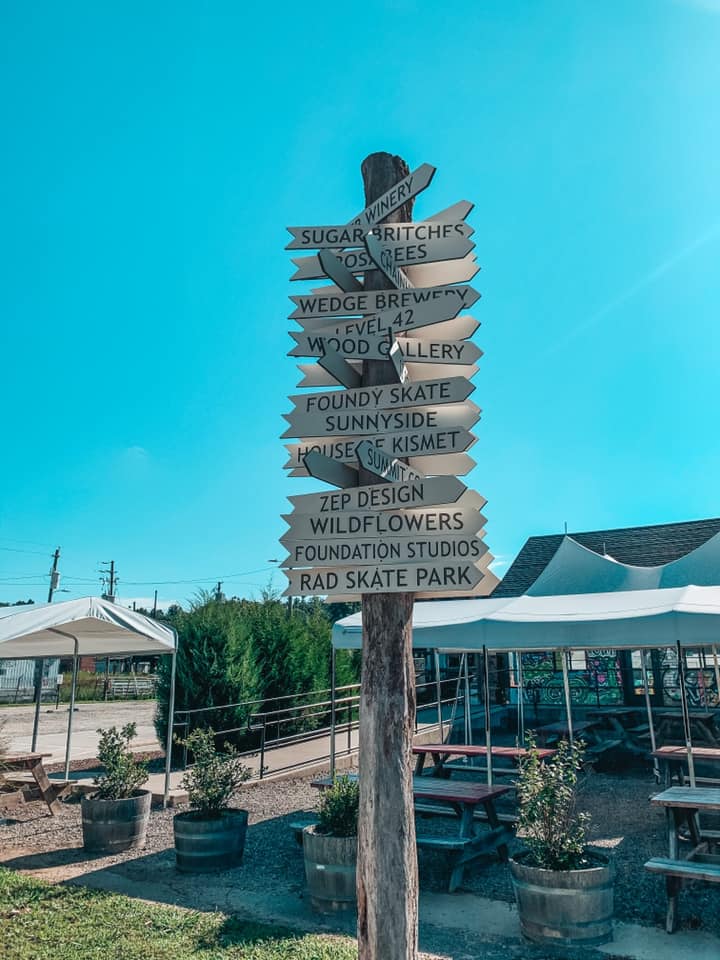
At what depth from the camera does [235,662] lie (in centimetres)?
1293

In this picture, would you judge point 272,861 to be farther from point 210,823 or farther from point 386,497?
point 386,497

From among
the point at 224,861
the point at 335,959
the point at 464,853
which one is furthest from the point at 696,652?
the point at 335,959

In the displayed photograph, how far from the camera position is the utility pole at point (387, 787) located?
2.73 metres

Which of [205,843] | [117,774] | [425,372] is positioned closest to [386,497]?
[425,372]

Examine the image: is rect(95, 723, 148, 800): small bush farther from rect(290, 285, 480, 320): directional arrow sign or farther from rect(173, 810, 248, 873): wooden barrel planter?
rect(290, 285, 480, 320): directional arrow sign

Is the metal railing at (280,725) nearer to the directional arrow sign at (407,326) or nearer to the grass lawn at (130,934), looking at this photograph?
the grass lawn at (130,934)

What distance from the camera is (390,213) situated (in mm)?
3459

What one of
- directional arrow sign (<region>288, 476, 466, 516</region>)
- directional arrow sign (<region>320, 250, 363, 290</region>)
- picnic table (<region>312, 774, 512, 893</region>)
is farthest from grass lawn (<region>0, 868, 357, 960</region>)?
directional arrow sign (<region>320, 250, 363, 290</region>)

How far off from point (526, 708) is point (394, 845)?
48.6 feet

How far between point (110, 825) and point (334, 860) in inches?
117

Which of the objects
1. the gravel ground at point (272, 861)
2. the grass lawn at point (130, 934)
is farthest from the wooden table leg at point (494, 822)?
the grass lawn at point (130, 934)

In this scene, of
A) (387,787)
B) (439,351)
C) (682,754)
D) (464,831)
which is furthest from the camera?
(682,754)

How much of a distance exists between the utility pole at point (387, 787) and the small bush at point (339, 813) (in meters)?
2.83

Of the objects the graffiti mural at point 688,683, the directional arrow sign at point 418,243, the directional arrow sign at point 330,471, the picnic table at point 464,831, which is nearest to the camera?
the directional arrow sign at point 330,471
